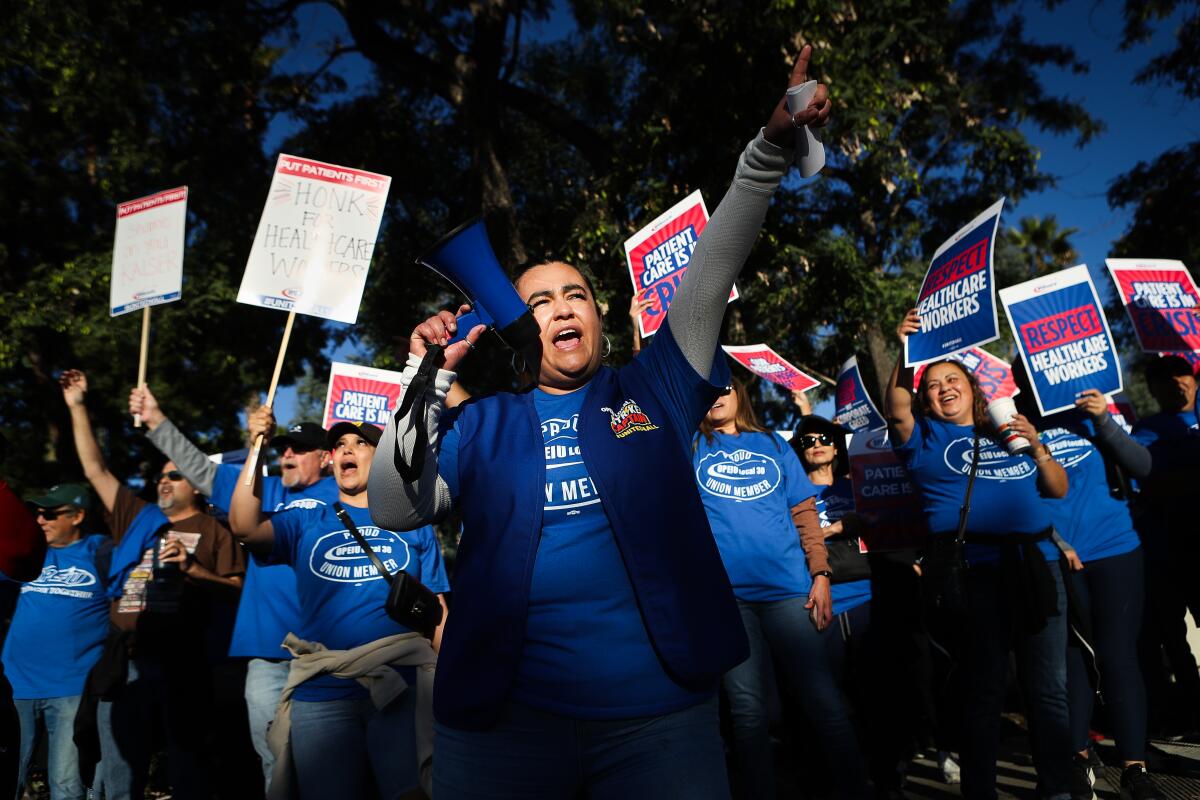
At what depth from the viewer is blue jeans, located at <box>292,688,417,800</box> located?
3250 millimetres

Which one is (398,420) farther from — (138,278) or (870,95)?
(870,95)

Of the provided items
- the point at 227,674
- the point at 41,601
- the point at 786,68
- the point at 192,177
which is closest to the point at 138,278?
the point at 41,601

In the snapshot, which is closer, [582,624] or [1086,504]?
[582,624]

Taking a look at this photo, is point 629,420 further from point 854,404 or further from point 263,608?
point 854,404

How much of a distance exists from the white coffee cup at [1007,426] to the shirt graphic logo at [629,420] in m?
2.46

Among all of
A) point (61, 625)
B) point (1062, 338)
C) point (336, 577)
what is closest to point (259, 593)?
point (336, 577)

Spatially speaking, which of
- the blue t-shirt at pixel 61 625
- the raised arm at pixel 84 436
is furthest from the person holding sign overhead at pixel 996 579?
the blue t-shirt at pixel 61 625

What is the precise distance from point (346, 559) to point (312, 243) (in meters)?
2.03

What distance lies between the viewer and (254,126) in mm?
13586

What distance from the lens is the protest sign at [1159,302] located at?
6.20m

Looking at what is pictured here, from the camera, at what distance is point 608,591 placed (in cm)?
175

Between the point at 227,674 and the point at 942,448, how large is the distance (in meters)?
4.49

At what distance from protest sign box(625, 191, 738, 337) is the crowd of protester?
1.30m

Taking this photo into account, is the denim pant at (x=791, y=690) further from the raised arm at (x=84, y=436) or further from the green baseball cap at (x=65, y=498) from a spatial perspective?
the green baseball cap at (x=65, y=498)
